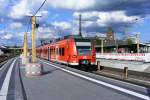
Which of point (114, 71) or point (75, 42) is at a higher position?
point (75, 42)

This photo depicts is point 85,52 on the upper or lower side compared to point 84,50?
lower

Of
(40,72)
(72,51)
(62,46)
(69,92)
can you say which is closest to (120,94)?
(69,92)

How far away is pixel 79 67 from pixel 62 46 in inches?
171

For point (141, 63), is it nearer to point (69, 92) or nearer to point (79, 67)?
point (79, 67)

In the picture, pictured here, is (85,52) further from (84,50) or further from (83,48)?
(83,48)

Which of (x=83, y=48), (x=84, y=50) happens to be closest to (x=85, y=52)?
(x=84, y=50)

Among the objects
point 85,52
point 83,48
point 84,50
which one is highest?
point 83,48

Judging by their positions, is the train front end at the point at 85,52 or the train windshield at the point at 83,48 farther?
the train windshield at the point at 83,48

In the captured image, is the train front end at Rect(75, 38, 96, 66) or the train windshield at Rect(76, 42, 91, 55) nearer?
the train front end at Rect(75, 38, 96, 66)

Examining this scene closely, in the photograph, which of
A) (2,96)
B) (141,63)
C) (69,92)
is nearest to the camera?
(2,96)

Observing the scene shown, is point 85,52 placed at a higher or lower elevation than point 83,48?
lower

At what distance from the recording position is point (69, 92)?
15.6 meters

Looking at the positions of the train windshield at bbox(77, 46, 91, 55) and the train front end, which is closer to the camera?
the train front end

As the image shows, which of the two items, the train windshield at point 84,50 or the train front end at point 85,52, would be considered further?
the train windshield at point 84,50
